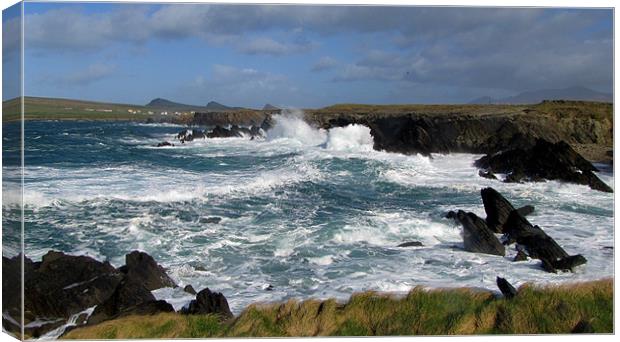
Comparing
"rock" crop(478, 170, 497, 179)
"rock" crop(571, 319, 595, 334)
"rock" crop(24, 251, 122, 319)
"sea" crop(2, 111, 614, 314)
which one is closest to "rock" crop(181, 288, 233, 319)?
"sea" crop(2, 111, 614, 314)

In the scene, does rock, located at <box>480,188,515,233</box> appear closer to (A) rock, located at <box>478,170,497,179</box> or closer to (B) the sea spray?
(A) rock, located at <box>478,170,497,179</box>

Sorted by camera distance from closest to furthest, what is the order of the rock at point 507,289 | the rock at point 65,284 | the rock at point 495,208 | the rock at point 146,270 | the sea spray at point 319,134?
the rock at point 65,284 → the rock at point 146,270 → the rock at point 507,289 → the rock at point 495,208 → the sea spray at point 319,134

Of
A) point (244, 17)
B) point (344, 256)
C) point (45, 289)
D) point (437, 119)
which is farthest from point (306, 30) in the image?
point (45, 289)

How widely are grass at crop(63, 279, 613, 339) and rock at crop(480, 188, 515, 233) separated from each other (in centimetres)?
85

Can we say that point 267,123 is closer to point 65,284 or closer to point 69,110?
point 69,110

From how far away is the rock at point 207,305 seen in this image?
812cm

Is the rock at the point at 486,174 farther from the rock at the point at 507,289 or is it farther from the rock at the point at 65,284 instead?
the rock at the point at 65,284

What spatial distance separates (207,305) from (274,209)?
147 cm

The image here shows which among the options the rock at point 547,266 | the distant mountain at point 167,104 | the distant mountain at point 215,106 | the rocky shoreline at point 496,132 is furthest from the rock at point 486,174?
the distant mountain at point 167,104

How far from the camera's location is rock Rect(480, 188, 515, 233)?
8.92 meters

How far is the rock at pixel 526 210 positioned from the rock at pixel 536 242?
0.73ft

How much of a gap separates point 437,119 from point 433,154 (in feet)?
1.52

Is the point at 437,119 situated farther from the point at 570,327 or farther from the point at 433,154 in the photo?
the point at 570,327

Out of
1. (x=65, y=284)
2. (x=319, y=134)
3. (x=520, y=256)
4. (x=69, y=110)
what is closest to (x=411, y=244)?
(x=520, y=256)
